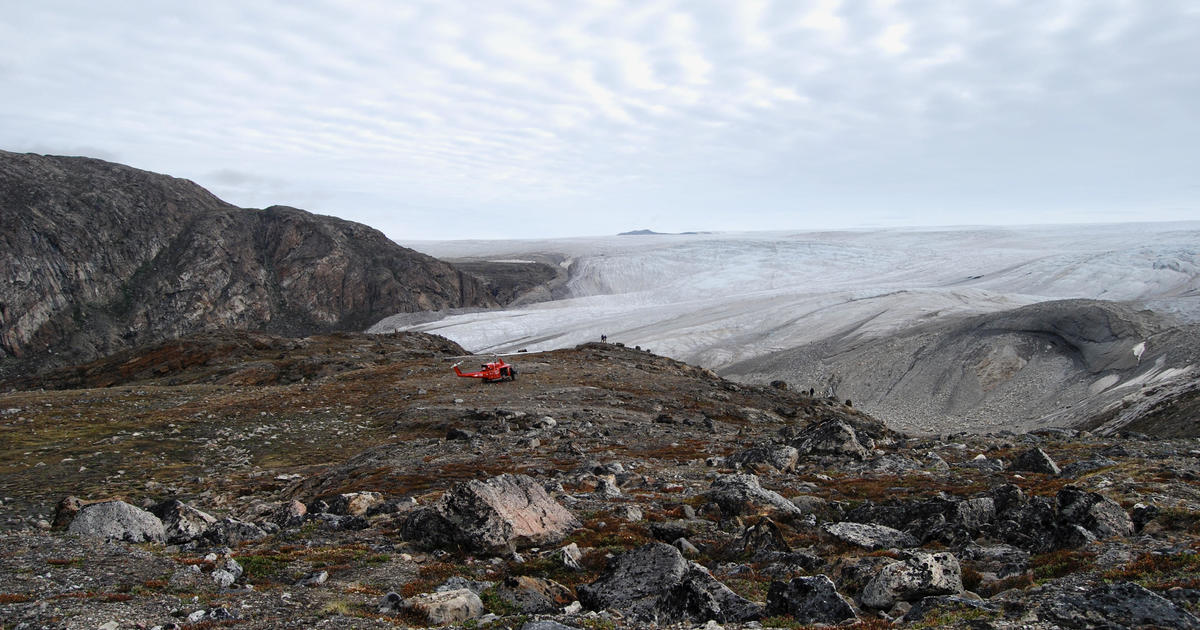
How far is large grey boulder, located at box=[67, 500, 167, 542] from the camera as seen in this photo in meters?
14.5

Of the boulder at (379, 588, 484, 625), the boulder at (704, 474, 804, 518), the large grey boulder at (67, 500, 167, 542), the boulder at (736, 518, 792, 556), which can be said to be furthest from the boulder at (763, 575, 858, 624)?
the large grey boulder at (67, 500, 167, 542)

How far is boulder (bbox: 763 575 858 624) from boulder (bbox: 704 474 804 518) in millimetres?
6149

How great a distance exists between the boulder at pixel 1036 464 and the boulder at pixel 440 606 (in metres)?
17.9

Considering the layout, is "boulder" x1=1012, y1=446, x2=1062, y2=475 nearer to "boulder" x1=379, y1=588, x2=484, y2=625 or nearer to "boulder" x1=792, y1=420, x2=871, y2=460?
"boulder" x1=792, y1=420, x2=871, y2=460

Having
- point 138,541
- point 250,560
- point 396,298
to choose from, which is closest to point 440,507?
point 250,560

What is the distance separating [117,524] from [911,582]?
15.0m

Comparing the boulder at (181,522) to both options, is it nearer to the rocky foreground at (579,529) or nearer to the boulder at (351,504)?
the rocky foreground at (579,529)

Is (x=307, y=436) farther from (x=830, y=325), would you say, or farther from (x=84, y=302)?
(x=84, y=302)

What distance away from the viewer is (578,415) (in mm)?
37812

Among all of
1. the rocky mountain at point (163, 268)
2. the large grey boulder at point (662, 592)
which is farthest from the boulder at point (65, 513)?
the rocky mountain at point (163, 268)

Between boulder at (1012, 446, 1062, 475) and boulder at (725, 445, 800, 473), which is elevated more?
boulder at (1012, 446, 1062, 475)

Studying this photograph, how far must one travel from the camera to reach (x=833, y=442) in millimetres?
25328

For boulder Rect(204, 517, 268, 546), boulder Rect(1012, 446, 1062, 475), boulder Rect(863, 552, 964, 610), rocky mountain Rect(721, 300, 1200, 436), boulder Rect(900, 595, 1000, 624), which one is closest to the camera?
boulder Rect(900, 595, 1000, 624)

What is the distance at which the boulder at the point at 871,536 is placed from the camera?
45.3ft
